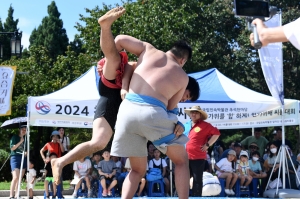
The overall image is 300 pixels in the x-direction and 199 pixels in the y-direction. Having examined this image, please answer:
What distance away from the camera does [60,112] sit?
10773 mm

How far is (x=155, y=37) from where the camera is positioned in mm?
22656

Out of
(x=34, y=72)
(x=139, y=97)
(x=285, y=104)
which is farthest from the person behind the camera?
(x=34, y=72)

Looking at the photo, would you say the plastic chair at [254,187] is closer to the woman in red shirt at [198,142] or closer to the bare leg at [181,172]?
the woman in red shirt at [198,142]

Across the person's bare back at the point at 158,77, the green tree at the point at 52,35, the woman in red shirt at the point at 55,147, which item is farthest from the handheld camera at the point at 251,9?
the green tree at the point at 52,35

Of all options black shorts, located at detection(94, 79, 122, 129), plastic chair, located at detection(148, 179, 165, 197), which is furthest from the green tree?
black shorts, located at detection(94, 79, 122, 129)

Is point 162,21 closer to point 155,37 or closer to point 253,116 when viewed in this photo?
point 155,37

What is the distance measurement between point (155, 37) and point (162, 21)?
1080 millimetres

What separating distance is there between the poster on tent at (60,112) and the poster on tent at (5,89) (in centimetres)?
146

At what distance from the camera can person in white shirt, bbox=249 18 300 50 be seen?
10.7 ft

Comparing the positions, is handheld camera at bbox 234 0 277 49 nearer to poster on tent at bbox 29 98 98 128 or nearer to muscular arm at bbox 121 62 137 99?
muscular arm at bbox 121 62 137 99

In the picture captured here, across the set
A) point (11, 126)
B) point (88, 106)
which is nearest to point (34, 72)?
point (11, 126)

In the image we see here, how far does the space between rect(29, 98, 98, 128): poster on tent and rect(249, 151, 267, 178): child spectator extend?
4.14 metres

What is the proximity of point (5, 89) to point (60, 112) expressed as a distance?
→ 77.1 inches

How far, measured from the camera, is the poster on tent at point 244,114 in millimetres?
11328
